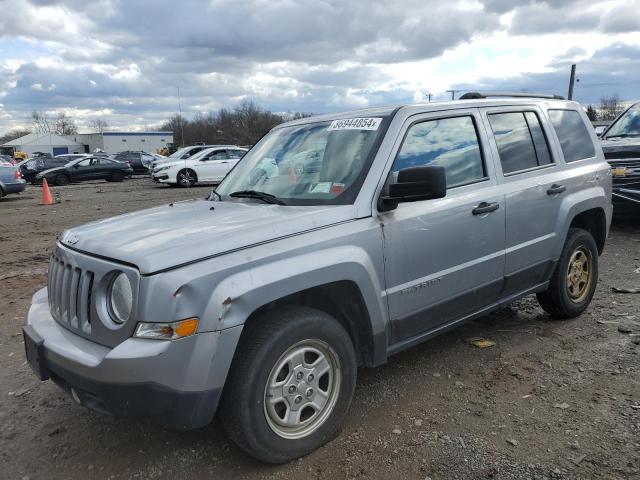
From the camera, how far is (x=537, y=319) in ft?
16.4

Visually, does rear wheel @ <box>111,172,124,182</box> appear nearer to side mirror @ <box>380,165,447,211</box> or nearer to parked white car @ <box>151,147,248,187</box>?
parked white car @ <box>151,147,248,187</box>

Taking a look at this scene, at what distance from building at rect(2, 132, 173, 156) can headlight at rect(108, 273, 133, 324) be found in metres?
85.6

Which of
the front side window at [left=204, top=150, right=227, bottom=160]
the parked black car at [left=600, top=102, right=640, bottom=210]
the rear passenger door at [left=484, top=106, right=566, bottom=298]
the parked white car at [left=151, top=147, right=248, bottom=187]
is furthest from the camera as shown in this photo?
the front side window at [left=204, top=150, right=227, bottom=160]

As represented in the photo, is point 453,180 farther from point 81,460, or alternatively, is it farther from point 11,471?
point 11,471

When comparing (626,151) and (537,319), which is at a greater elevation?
(626,151)

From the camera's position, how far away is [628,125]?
30.4ft

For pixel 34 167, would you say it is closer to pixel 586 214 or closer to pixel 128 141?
pixel 586 214

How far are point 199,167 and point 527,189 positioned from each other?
1912 centimetres

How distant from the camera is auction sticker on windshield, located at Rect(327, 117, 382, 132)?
3.50m

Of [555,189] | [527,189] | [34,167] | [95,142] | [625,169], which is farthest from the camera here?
[95,142]

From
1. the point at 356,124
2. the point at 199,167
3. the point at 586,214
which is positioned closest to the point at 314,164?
the point at 356,124

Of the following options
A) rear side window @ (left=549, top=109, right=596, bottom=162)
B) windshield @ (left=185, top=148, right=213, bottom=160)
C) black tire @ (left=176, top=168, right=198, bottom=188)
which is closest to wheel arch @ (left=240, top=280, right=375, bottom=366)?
rear side window @ (left=549, top=109, right=596, bottom=162)

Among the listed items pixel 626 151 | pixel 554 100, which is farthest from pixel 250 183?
pixel 626 151

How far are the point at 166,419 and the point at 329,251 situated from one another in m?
1.16
